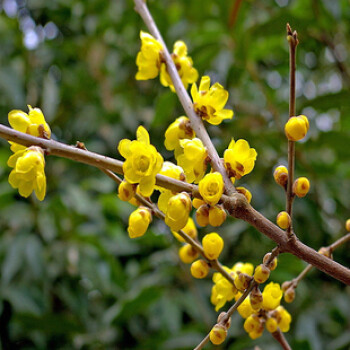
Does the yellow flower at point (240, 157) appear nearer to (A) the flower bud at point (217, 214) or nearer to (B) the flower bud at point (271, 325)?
(A) the flower bud at point (217, 214)

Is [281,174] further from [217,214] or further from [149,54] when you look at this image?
[149,54]

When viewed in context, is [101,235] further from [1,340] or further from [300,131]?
[300,131]

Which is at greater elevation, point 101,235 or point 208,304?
point 101,235

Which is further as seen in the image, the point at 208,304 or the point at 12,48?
the point at 12,48

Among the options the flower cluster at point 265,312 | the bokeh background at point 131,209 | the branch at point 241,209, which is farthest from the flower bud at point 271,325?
the bokeh background at point 131,209

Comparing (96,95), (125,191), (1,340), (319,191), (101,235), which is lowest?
(1,340)

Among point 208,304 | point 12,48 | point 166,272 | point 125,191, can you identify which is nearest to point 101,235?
point 166,272

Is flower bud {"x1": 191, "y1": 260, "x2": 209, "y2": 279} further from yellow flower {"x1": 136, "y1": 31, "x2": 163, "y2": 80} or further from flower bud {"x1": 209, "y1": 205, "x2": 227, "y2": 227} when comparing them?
yellow flower {"x1": 136, "y1": 31, "x2": 163, "y2": 80}
